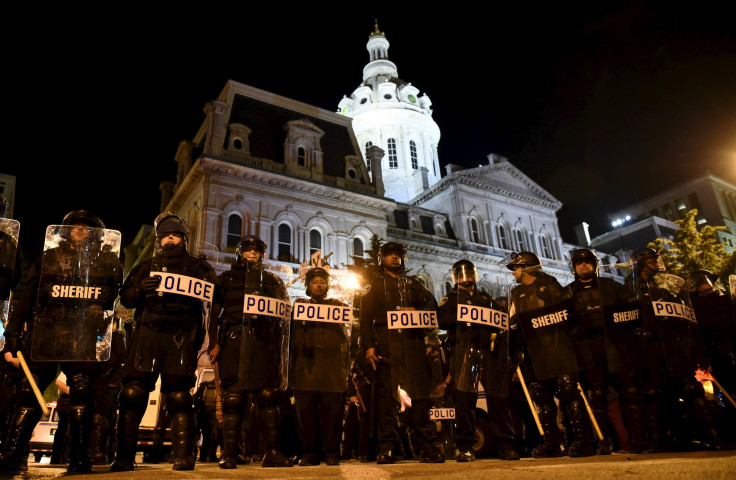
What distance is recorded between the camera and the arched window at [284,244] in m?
23.9

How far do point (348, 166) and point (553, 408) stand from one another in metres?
23.4

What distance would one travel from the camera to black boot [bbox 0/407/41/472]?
4.31 m

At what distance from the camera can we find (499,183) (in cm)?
3441

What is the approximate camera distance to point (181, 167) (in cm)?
2700

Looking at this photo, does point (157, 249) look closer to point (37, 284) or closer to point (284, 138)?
point (37, 284)

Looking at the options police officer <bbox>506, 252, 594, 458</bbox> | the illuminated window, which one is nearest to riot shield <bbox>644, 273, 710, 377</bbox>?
police officer <bbox>506, 252, 594, 458</bbox>

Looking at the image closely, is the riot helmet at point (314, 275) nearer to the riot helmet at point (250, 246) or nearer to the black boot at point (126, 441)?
the riot helmet at point (250, 246)

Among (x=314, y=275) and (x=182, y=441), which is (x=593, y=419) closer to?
(x=314, y=275)

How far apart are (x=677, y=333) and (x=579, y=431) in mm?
2050

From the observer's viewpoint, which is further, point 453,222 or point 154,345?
point 453,222

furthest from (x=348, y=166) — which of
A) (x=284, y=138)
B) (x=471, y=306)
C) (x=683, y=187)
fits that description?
(x=683, y=187)

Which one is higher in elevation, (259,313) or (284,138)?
(284,138)

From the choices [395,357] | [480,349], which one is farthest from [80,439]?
[480,349]

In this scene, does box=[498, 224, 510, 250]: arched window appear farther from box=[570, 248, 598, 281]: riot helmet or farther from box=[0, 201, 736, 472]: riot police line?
box=[570, 248, 598, 281]: riot helmet
